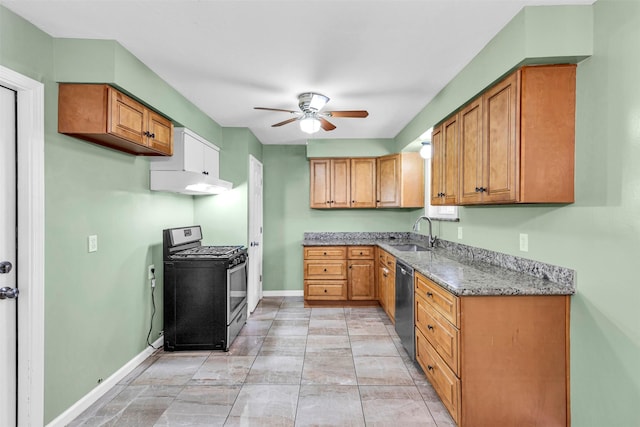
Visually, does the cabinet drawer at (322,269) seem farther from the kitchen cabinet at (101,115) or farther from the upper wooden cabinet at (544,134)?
the upper wooden cabinet at (544,134)

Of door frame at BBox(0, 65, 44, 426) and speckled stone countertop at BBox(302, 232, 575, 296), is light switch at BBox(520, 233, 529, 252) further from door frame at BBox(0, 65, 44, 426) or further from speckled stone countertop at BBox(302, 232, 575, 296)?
door frame at BBox(0, 65, 44, 426)

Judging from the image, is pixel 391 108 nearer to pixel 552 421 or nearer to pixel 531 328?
pixel 531 328

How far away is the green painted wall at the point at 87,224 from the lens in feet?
6.32

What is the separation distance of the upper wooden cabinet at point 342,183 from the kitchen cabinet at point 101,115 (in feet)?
8.95

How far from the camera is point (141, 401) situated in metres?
2.27

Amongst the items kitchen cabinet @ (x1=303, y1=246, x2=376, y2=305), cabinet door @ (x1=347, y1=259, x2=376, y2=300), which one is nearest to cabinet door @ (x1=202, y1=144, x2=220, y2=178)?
kitchen cabinet @ (x1=303, y1=246, x2=376, y2=305)

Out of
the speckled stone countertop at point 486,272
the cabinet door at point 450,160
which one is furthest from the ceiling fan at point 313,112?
the speckled stone countertop at point 486,272

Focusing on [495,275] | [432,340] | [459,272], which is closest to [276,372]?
[432,340]

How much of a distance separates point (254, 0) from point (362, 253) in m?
3.40

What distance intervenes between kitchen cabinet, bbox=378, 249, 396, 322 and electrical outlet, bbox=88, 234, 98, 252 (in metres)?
2.65

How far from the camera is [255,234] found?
4566 mm

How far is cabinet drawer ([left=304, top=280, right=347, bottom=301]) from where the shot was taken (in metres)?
4.50

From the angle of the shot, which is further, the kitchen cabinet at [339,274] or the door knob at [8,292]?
the kitchen cabinet at [339,274]

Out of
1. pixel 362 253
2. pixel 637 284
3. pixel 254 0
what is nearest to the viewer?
pixel 637 284
